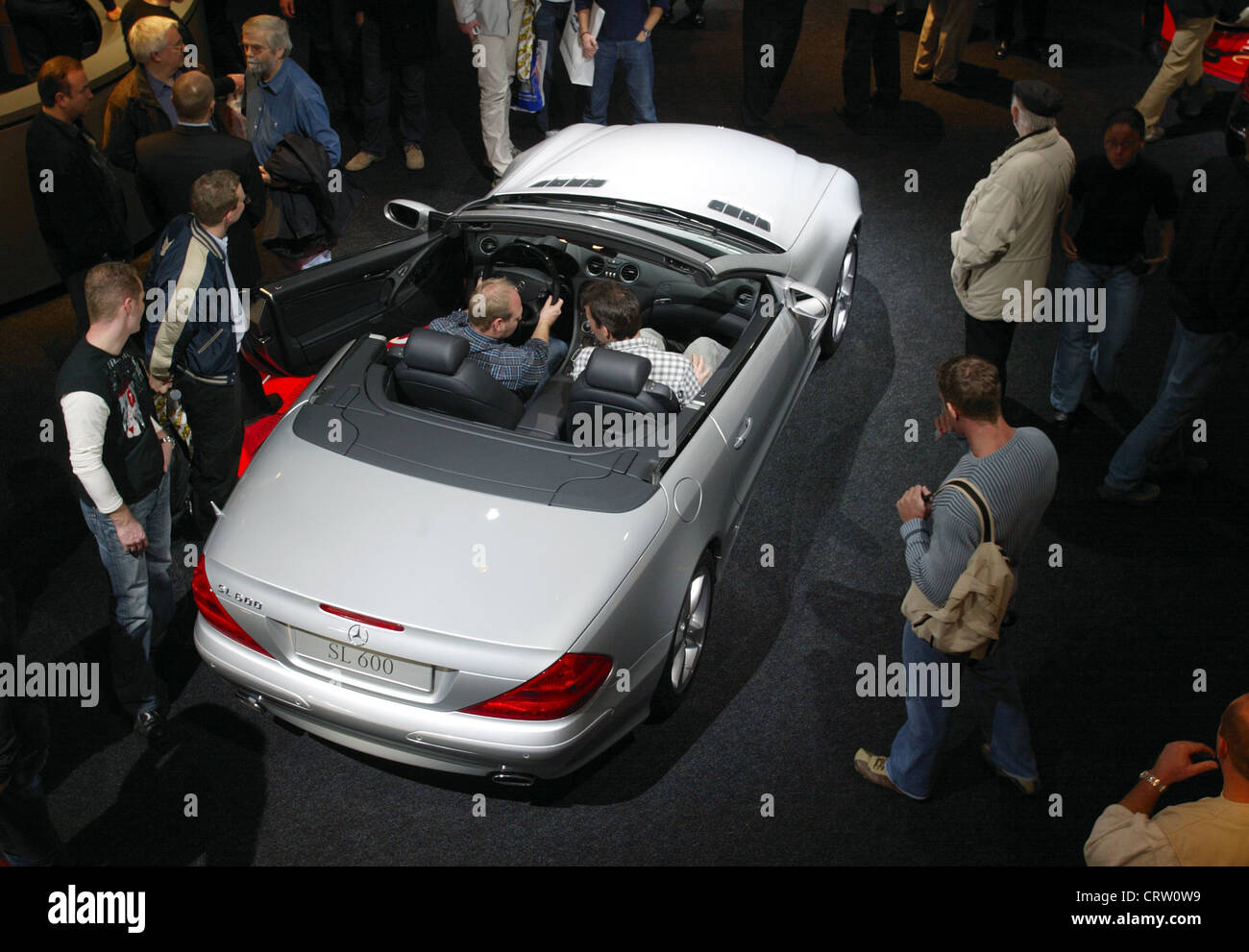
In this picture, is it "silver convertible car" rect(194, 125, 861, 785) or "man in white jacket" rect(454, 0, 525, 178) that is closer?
"silver convertible car" rect(194, 125, 861, 785)

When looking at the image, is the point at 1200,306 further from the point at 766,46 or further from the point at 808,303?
the point at 766,46

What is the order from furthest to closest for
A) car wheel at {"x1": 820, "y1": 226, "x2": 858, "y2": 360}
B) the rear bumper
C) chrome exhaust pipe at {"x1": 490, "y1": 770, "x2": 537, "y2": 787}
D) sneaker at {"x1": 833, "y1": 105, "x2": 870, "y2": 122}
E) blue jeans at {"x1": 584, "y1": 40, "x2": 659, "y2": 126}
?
sneaker at {"x1": 833, "y1": 105, "x2": 870, "y2": 122} < blue jeans at {"x1": 584, "y1": 40, "x2": 659, "y2": 126} < car wheel at {"x1": 820, "y1": 226, "x2": 858, "y2": 360} < chrome exhaust pipe at {"x1": 490, "y1": 770, "x2": 537, "y2": 787} < the rear bumper

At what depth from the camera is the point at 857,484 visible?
476 centimetres

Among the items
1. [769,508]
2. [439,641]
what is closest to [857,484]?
[769,508]

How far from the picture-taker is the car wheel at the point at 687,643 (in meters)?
3.52

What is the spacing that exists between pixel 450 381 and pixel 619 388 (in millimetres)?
A: 585

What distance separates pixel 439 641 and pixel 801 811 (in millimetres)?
1389

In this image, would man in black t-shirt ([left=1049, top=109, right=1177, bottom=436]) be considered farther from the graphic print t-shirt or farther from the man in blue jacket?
the graphic print t-shirt

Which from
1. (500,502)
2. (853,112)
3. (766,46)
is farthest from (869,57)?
(500,502)

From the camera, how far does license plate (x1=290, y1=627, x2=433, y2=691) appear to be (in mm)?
2994

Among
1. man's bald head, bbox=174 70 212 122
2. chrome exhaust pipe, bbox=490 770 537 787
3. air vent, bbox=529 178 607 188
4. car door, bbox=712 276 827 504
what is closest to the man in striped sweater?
car door, bbox=712 276 827 504

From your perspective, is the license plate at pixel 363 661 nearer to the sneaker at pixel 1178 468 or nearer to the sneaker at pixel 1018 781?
the sneaker at pixel 1018 781

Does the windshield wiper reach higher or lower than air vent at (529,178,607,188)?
lower

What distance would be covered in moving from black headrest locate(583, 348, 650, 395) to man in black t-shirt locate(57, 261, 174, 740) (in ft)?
4.81
